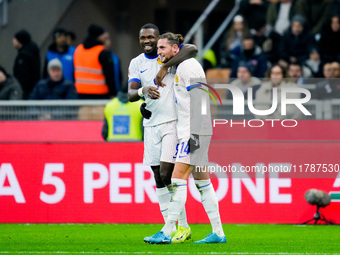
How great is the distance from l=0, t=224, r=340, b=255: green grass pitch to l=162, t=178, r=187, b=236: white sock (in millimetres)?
209

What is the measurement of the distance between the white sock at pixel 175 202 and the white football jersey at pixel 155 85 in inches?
29.6

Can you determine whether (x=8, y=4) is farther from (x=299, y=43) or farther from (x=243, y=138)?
(x=243, y=138)

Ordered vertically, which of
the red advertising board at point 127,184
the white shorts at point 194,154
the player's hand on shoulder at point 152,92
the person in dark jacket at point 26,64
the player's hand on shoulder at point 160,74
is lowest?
the red advertising board at point 127,184

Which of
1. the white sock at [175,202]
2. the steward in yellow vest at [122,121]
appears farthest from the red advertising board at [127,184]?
the white sock at [175,202]

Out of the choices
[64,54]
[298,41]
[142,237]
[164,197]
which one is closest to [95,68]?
[64,54]

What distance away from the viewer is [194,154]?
A: 362 inches

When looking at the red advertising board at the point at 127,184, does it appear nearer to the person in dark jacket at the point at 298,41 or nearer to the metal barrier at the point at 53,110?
the metal barrier at the point at 53,110

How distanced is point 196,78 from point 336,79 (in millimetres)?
5159

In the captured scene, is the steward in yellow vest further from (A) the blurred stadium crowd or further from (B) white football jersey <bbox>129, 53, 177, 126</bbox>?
(B) white football jersey <bbox>129, 53, 177, 126</bbox>

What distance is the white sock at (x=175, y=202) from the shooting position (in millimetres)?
9312

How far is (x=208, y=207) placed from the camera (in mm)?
9312

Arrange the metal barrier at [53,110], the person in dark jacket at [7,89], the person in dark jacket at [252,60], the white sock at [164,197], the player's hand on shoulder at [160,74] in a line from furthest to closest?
the person in dark jacket at [252,60] → the person in dark jacket at [7,89] → the metal barrier at [53,110] → the white sock at [164,197] → the player's hand on shoulder at [160,74]

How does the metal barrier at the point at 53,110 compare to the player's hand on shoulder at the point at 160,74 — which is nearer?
the player's hand on shoulder at the point at 160,74

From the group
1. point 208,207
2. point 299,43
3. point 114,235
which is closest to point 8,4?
point 299,43
